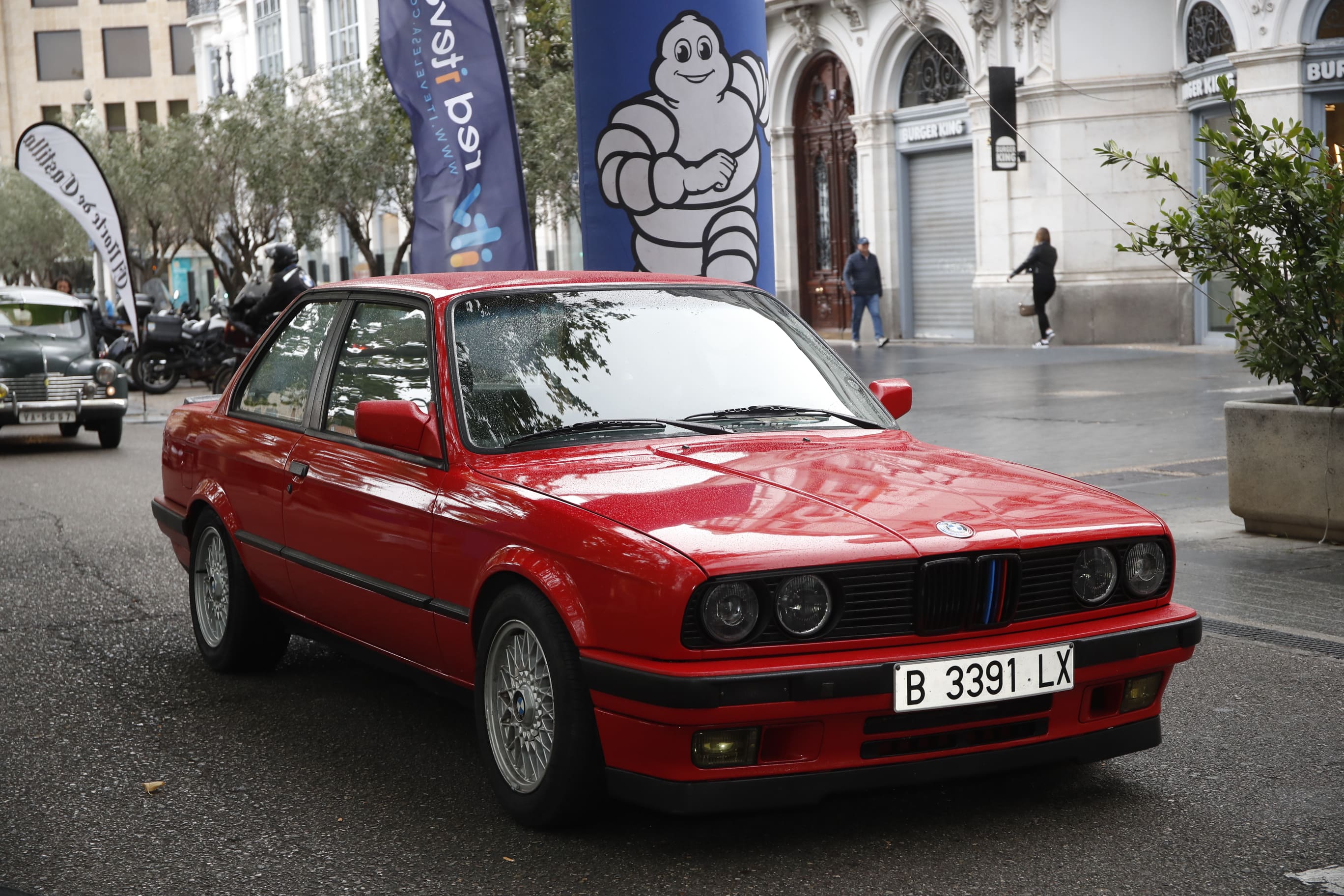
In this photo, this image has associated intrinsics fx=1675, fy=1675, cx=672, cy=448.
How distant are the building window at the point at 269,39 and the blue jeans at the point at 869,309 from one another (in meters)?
34.7

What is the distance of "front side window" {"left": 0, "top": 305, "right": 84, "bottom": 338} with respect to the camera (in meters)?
17.3

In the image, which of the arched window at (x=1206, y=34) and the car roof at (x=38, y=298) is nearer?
the car roof at (x=38, y=298)

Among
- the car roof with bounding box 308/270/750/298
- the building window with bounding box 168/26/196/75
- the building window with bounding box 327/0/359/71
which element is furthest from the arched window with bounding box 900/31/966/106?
the building window with bounding box 168/26/196/75

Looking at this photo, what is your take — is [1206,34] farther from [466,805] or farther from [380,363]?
[466,805]

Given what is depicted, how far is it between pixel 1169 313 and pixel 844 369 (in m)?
19.8

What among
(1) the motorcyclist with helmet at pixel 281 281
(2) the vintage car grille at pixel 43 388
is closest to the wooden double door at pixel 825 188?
(1) the motorcyclist with helmet at pixel 281 281


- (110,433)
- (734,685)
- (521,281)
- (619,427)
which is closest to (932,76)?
(110,433)

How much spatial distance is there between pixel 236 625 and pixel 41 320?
1262 centimetres

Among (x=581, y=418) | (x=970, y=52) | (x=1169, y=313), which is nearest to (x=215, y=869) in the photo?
(x=581, y=418)

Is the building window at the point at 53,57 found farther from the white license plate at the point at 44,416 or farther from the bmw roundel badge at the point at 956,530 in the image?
the bmw roundel badge at the point at 956,530

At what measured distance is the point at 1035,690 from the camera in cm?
400

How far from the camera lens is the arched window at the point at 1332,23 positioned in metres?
21.0

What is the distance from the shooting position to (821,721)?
3.83 meters

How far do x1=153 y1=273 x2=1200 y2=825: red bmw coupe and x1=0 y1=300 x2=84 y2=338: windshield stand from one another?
12.8 metres
